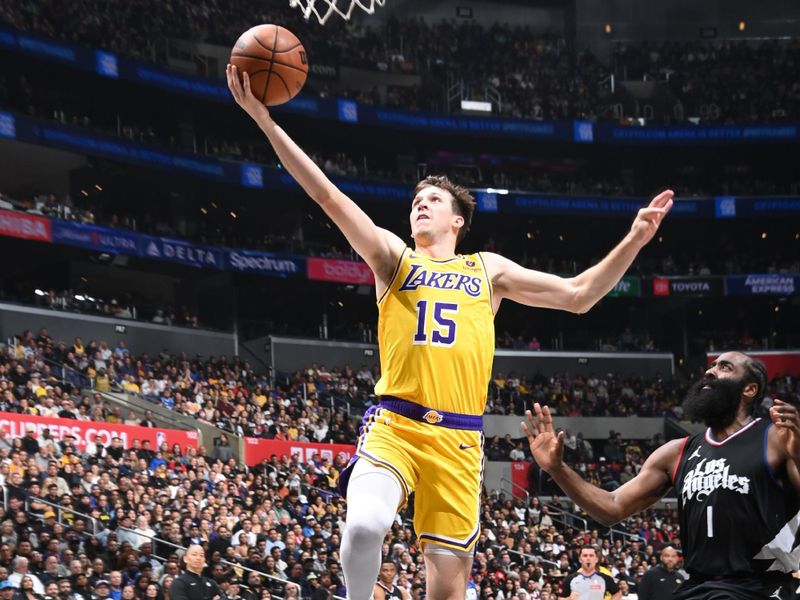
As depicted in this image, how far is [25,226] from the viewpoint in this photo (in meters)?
30.7

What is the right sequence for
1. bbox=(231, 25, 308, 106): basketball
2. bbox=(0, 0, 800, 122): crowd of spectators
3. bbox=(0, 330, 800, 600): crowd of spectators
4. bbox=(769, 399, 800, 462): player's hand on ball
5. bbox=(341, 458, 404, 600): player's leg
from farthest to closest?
bbox=(0, 0, 800, 122): crowd of spectators < bbox=(0, 330, 800, 600): crowd of spectators < bbox=(231, 25, 308, 106): basketball < bbox=(341, 458, 404, 600): player's leg < bbox=(769, 399, 800, 462): player's hand on ball

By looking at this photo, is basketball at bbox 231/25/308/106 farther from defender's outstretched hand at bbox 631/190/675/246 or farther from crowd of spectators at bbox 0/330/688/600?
crowd of spectators at bbox 0/330/688/600

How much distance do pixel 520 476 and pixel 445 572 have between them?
26.5 meters

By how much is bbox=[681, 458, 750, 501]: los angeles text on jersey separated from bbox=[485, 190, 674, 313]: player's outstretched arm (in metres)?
1.17

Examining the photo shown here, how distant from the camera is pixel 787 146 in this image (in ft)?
148

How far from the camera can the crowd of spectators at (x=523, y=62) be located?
41969 millimetres

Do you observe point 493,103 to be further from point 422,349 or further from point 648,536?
point 422,349

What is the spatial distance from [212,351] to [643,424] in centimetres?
1434

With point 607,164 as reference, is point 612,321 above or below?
below

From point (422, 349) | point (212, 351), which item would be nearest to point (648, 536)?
point (212, 351)

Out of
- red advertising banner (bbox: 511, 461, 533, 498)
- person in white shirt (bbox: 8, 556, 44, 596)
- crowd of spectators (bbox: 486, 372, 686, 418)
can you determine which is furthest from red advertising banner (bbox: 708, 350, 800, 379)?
person in white shirt (bbox: 8, 556, 44, 596)

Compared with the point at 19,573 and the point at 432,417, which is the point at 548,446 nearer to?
the point at 432,417

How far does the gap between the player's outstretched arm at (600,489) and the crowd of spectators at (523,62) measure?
35.9m

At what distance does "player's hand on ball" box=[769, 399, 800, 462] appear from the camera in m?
4.59
